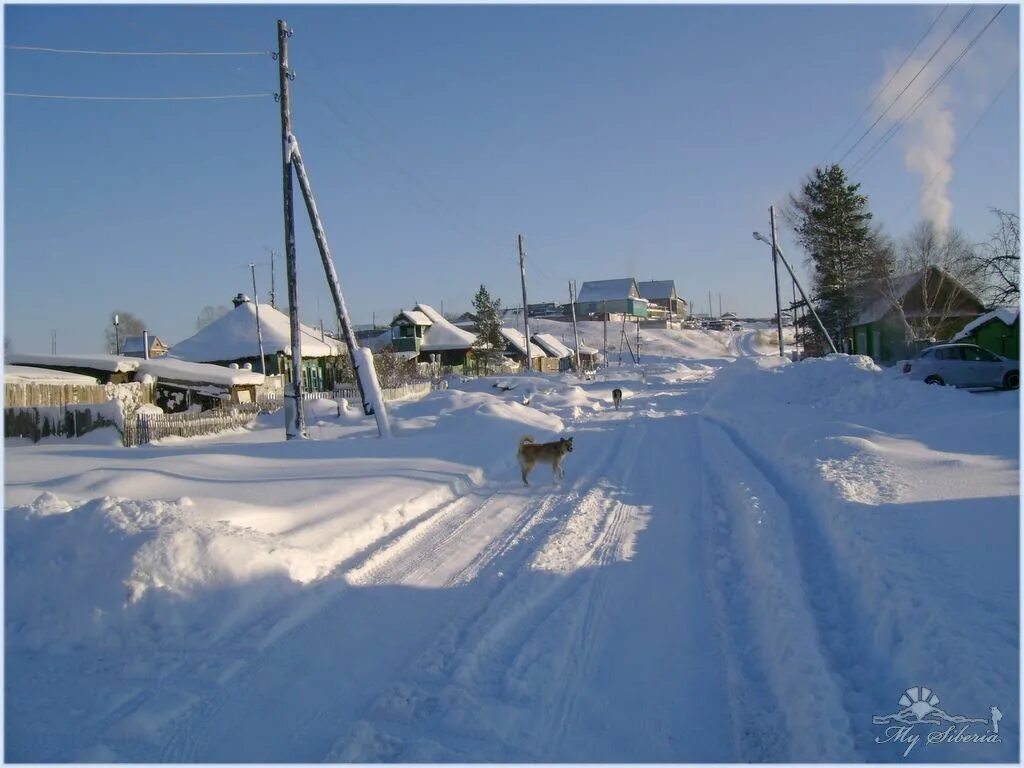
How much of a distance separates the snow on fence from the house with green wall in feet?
105

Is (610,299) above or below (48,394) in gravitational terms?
above

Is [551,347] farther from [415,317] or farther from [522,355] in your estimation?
[415,317]

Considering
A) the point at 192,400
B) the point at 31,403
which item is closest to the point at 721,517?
the point at 31,403

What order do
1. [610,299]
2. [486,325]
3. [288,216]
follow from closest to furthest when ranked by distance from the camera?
[288,216] → [486,325] → [610,299]

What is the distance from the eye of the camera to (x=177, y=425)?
2055cm

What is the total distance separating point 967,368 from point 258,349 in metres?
41.3

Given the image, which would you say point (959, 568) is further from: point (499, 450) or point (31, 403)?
point (31, 403)

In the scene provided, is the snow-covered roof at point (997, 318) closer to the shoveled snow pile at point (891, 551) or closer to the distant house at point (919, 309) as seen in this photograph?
the distant house at point (919, 309)

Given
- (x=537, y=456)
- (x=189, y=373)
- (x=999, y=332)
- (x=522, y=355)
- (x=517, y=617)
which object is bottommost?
(x=517, y=617)

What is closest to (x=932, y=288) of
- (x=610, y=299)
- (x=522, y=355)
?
(x=522, y=355)

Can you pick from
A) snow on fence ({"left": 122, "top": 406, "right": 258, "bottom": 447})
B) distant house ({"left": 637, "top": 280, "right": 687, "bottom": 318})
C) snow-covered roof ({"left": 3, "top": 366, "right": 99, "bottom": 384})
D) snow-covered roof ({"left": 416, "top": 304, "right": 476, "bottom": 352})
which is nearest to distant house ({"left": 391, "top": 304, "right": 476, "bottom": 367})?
snow-covered roof ({"left": 416, "top": 304, "right": 476, "bottom": 352})

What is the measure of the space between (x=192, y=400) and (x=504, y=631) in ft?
104

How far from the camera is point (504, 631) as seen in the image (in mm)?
5105

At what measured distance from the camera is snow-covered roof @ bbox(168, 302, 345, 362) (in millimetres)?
47062
